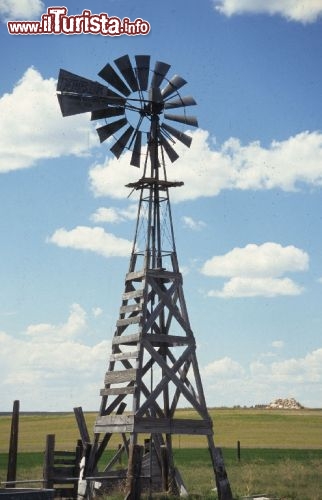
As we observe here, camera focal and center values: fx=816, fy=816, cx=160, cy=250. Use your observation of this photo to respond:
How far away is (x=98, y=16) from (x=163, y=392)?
35.5ft

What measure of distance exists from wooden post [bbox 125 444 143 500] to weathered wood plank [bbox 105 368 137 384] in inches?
99.5

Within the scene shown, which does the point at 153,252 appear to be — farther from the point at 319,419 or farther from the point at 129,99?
the point at 319,419

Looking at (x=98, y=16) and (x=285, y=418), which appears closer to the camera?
(x=98, y=16)

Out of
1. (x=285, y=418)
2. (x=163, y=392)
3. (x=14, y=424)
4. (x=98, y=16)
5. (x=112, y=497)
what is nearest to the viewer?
(x=112, y=497)

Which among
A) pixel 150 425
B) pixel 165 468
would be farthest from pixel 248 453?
pixel 150 425

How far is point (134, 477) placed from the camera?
19875 millimetres

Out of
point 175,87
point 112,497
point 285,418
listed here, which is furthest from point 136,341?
point 285,418

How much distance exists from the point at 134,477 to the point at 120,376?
12.2ft

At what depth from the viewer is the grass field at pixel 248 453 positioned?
84.4 feet

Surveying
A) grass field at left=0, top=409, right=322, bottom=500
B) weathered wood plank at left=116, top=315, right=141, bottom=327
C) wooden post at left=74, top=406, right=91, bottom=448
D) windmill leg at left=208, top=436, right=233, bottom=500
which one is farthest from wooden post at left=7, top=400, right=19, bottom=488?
windmill leg at left=208, top=436, right=233, bottom=500

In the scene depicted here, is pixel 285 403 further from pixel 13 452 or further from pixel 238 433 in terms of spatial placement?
pixel 13 452

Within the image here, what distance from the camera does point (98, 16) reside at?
73.3ft

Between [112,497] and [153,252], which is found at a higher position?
[153,252]

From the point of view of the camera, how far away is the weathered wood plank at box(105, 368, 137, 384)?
22406 millimetres
